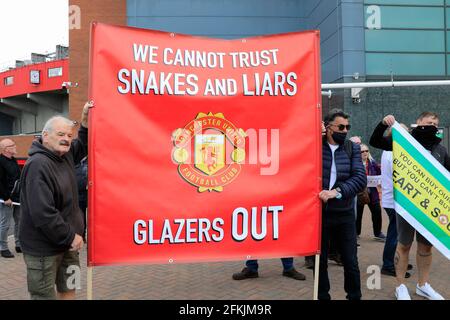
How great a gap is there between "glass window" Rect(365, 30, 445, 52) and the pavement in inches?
461

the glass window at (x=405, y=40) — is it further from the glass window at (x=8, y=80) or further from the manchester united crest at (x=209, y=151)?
the glass window at (x=8, y=80)

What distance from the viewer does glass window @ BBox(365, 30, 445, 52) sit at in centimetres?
1569

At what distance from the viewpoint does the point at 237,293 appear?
4535 millimetres

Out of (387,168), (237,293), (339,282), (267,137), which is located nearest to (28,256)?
(267,137)

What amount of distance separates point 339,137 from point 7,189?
5334 mm

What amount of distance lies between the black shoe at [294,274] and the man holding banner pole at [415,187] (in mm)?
1104

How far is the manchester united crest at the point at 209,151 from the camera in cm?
323

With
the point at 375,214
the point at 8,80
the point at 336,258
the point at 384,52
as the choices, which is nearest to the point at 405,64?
the point at 384,52

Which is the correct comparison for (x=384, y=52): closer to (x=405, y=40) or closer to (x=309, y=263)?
(x=405, y=40)

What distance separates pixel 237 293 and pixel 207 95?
238 centimetres

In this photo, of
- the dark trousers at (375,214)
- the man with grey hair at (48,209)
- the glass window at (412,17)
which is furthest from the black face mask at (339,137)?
the glass window at (412,17)

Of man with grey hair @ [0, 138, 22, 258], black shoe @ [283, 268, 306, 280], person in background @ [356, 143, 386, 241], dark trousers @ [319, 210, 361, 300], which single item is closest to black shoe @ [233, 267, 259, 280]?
black shoe @ [283, 268, 306, 280]

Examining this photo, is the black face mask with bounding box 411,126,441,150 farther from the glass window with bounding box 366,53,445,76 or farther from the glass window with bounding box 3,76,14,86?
the glass window with bounding box 3,76,14,86

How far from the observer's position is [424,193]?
12.9 feet
